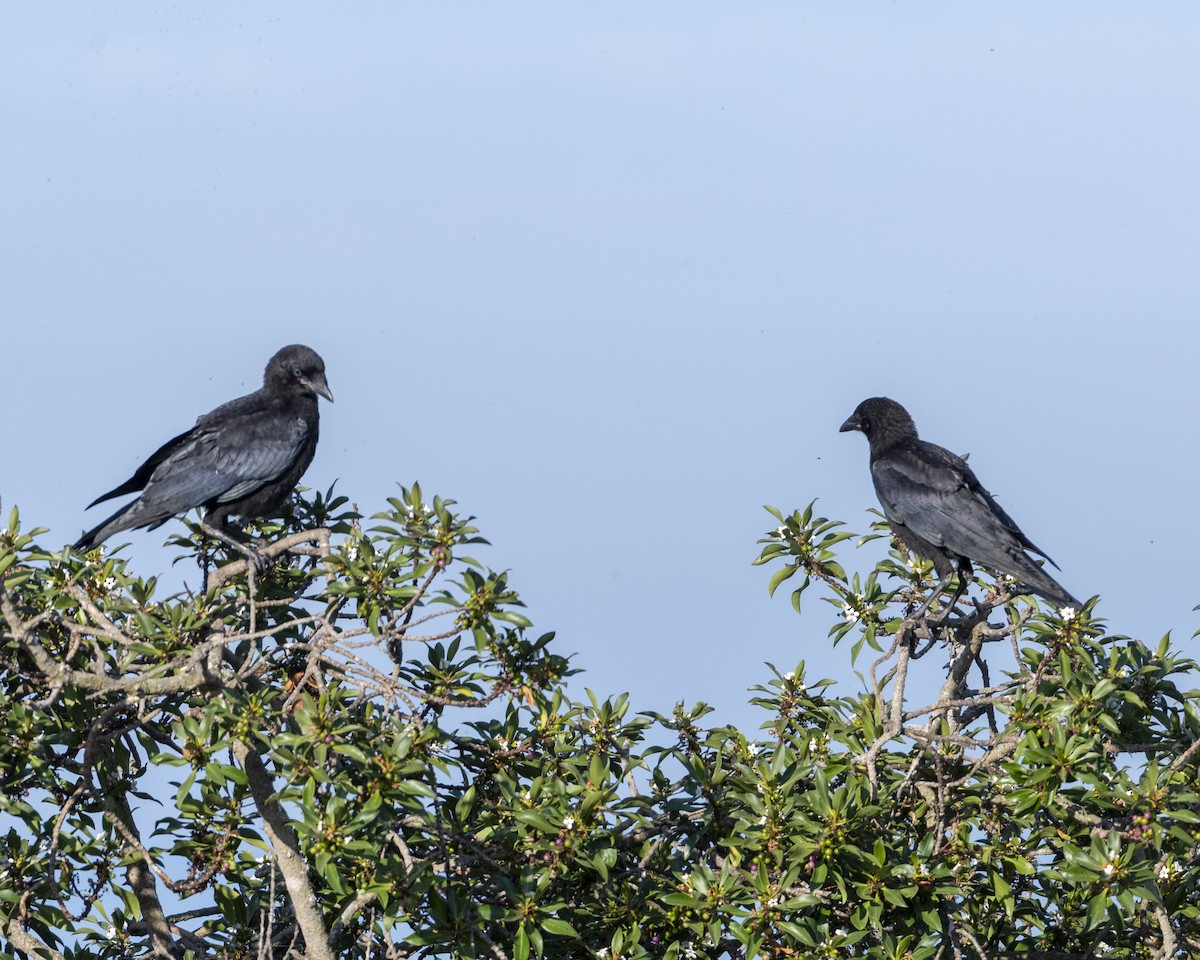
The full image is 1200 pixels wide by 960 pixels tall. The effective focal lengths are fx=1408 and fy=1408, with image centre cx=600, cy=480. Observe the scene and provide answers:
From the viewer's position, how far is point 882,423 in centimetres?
1121

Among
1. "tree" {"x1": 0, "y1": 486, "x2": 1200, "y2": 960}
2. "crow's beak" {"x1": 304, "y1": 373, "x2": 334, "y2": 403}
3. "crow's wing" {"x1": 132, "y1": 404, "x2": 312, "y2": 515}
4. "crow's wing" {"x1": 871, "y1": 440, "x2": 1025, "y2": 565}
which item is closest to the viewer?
"tree" {"x1": 0, "y1": 486, "x2": 1200, "y2": 960}

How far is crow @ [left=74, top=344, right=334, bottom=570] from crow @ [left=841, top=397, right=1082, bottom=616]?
4117mm

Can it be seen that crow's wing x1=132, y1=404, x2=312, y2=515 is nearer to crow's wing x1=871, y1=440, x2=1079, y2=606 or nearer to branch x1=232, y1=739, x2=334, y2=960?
branch x1=232, y1=739, x2=334, y2=960

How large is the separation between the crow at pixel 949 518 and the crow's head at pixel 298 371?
13.8 ft

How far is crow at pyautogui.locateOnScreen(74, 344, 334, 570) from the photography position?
8945 mm

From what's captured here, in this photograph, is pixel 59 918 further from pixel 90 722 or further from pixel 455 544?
pixel 455 544

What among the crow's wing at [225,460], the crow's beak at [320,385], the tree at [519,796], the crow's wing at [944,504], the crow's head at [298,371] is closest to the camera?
the tree at [519,796]

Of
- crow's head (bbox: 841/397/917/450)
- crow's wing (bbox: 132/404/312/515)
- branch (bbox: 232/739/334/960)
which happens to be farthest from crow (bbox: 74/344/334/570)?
crow's head (bbox: 841/397/917/450)

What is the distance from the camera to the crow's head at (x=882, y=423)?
36.2 ft

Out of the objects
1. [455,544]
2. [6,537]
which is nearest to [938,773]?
[455,544]

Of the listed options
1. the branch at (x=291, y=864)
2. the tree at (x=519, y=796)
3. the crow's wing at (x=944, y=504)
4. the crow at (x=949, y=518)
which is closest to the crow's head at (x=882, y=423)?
the crow at (x=949, y=518)

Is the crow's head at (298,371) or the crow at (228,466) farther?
the crow's head at (298,371)

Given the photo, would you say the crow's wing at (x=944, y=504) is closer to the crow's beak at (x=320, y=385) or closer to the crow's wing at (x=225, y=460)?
the crow's beak at (x=320, y=385)

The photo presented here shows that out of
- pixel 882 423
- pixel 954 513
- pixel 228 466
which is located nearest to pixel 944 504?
pixel 954 513
